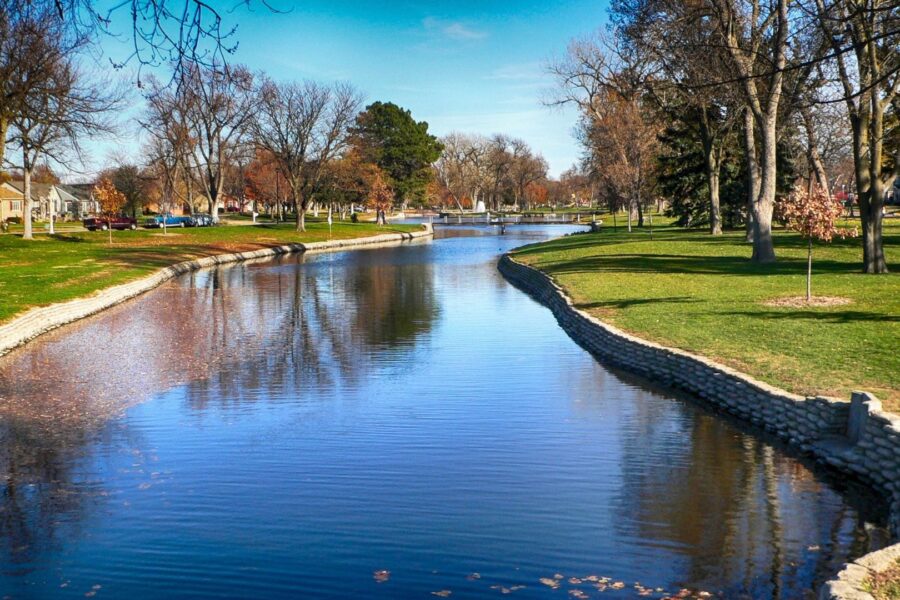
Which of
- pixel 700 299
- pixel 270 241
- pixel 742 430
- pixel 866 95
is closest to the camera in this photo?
pixel 742 430

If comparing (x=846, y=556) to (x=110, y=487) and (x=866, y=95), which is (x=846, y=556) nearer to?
(x=110, y=487)

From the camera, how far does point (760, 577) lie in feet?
28.4

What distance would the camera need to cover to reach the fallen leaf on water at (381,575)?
8.70m

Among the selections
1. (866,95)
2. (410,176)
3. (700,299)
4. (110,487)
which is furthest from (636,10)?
(410,176)

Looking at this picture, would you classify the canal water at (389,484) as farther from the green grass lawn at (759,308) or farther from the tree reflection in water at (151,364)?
the green grass lawn at (759,308)

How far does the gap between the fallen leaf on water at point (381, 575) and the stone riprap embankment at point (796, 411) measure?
3.90 metres

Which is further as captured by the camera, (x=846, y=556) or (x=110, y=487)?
(x=110, y=487)

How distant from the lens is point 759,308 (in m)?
22.1

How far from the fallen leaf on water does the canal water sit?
24 mm

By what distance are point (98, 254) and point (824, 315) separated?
131ft

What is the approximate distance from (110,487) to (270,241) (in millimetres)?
57575

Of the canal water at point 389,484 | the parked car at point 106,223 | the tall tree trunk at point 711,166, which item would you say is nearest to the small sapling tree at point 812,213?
the canal water at point 389,484

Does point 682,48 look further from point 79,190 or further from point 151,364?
point 79,190

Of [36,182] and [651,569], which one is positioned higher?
[36,182]
